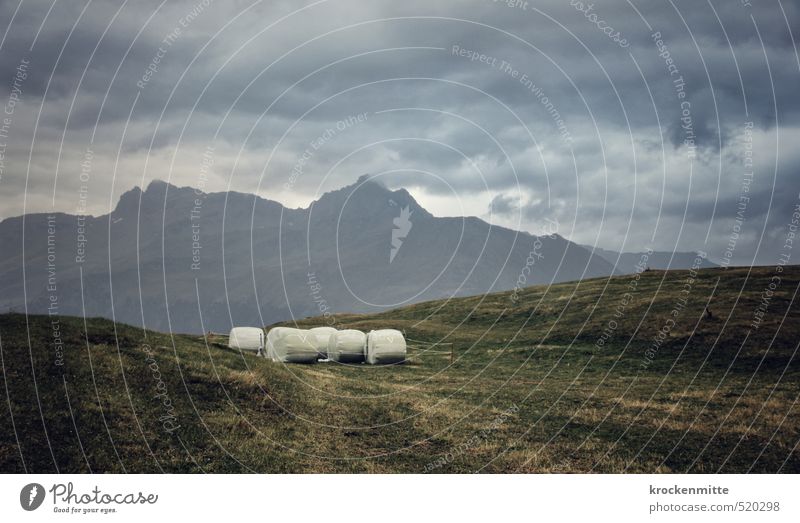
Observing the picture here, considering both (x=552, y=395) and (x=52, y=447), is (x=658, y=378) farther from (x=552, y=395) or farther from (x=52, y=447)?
(x=52, y=447)

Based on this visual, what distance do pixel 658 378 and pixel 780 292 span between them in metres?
33.9

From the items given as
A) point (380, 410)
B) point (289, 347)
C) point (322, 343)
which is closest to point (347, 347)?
point (322, 343)

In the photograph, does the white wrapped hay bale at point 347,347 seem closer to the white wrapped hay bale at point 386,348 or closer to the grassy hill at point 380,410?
the white wrapped hay bale at point 386,348

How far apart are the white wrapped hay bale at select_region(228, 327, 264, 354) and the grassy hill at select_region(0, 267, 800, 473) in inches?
307

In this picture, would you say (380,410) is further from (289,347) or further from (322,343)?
(322,343)

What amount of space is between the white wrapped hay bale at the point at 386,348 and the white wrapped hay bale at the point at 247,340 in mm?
9857

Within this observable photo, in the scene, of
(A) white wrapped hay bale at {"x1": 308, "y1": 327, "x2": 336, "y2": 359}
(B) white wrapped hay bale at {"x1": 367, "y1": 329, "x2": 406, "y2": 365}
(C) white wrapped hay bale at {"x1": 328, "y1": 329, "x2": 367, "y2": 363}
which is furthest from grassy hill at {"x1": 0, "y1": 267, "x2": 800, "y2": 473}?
(A) white wrapped hay bale at {"x1": 308, "y1": 327, "x2": 336, "y2": 359}

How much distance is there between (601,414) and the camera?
110 feet

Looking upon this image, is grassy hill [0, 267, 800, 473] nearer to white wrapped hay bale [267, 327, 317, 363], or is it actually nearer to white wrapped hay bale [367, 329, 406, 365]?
white wrapped hay bale [367, 329, 406, 365]

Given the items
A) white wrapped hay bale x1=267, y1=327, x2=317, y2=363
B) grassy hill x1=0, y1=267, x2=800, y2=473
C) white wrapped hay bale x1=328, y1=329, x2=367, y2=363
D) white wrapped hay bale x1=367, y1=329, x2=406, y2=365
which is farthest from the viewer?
white wrapped hay bale x1=328, y1=329, x2=367, y2=363

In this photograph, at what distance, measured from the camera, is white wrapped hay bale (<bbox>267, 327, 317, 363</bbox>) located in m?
54.3

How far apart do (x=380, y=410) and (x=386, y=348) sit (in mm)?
23876

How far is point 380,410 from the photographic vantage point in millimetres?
33312

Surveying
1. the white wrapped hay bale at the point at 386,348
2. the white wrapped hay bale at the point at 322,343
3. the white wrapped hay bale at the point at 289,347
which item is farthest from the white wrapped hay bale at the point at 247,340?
the white wrapped hay bale at the point at 386,348
